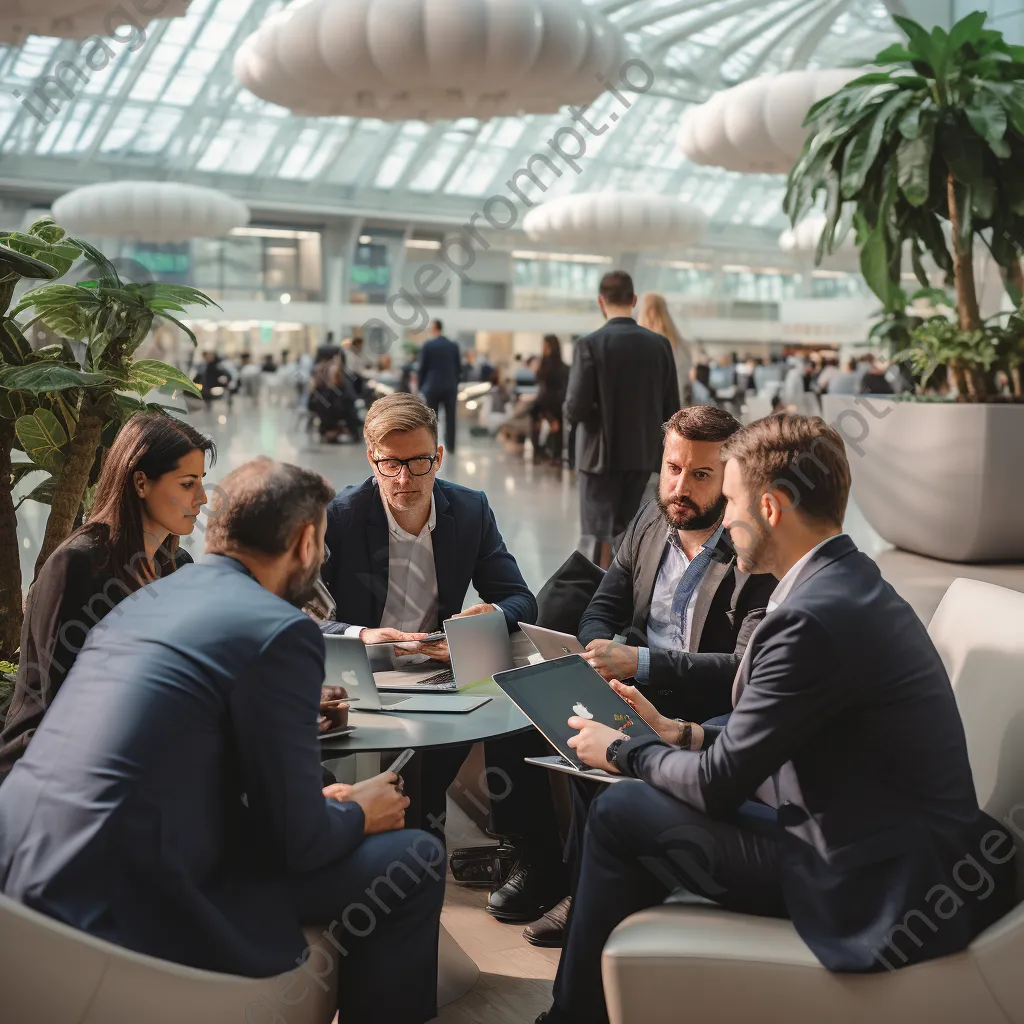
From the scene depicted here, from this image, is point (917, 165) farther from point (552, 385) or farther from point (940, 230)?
point (552, 385)

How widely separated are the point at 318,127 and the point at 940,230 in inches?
1064

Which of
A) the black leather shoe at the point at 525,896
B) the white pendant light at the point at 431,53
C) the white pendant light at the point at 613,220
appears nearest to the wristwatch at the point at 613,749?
the black leather shoe at the point at 525,896

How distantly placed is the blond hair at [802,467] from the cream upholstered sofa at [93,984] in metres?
1.21

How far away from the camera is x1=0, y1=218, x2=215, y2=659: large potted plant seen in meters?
3.41

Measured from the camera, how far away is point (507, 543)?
8.20 metres

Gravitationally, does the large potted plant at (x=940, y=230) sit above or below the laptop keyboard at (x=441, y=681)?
above

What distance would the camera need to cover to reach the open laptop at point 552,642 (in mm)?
2662

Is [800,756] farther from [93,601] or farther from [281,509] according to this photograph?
[93,601]

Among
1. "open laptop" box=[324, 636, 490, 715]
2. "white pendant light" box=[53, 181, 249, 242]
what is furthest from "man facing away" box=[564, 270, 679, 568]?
"white pendant light" box=[53, 181, 249, 242]

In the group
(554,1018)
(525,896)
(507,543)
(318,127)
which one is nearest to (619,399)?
(507,543)

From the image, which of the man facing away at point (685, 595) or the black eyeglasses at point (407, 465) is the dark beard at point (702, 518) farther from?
the black eyeglasses at point (407, 465)

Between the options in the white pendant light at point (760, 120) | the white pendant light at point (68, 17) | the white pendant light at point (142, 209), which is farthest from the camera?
the white pendant light at point (142, 209)

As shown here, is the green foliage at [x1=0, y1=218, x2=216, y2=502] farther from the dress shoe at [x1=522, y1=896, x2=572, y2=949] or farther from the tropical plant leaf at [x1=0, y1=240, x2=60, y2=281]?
the dress shoe at [x1=522, y1=896, x2=572, y2=949]

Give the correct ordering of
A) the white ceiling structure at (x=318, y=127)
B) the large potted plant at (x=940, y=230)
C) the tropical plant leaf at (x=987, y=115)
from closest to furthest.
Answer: the tropical plant leaf at (x=987, y=115)
the large potted plant at (x=940, y=230)
the white ceiling structure at (x=318, y=127)
